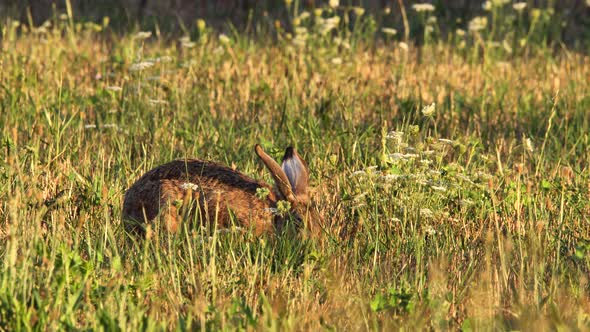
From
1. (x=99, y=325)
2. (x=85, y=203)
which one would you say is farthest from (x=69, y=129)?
(x=99, y=325)

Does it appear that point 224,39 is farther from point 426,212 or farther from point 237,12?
point 426,212

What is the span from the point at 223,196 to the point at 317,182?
0.83 m

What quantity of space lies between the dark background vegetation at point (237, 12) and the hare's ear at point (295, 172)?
5456 mm

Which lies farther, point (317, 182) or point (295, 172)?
point (317, 182)

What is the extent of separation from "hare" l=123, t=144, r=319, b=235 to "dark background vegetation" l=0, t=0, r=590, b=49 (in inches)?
212

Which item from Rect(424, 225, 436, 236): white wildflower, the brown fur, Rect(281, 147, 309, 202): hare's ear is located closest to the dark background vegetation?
the brown fur

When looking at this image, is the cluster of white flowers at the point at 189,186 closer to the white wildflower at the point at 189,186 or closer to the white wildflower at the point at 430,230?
the white wildflower at the point at 189,186

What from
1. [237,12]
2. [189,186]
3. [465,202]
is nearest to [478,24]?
[237,12]

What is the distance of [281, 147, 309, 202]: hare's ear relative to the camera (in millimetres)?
4785

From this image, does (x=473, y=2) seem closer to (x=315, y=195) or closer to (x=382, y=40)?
(x=382, y=40)

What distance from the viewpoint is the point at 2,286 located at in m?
3.43

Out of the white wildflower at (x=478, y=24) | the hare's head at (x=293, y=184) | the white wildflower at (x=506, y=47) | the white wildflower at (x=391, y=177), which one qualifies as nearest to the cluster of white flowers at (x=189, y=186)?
the hare's head at (x=293, y=184)

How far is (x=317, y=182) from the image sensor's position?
17.9 ft

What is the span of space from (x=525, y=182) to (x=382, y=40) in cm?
455
